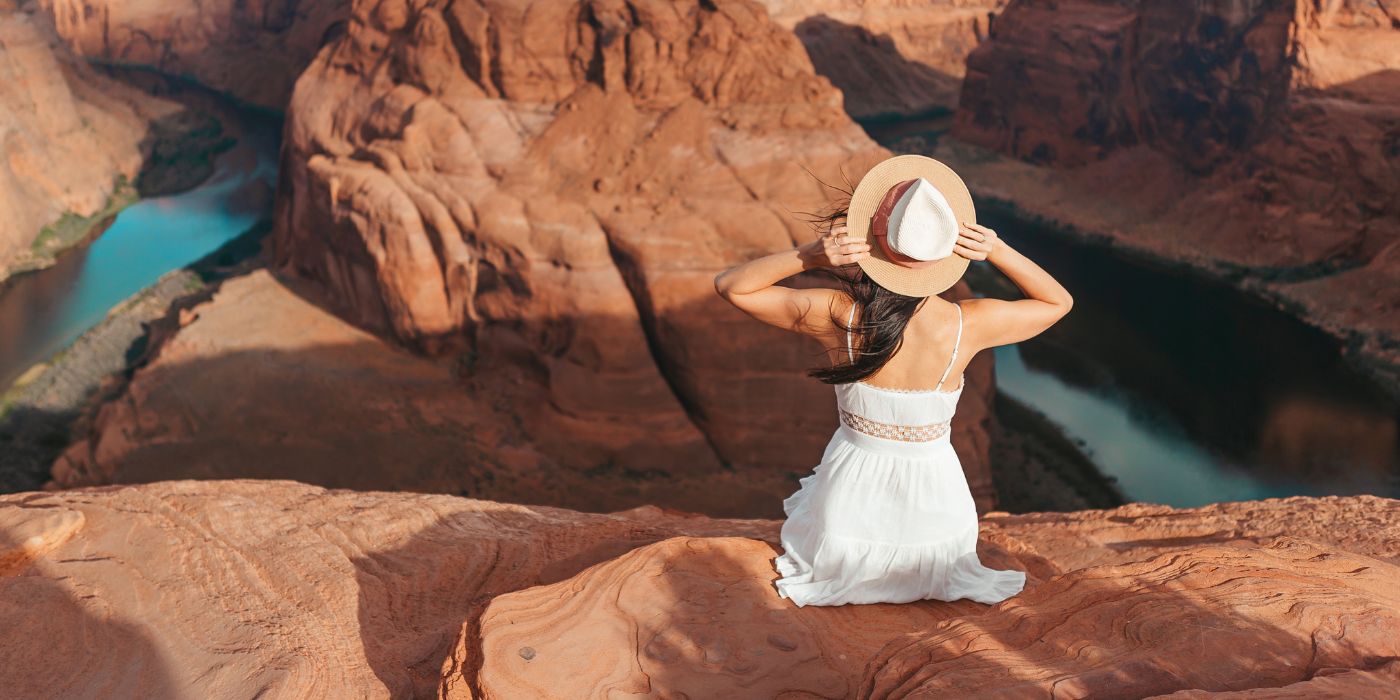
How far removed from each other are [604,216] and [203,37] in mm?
33710

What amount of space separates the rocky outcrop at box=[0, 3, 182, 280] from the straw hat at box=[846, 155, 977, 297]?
2572cm

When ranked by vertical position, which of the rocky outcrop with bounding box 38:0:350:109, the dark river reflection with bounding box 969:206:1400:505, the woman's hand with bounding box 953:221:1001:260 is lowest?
the dark river reflection with bounding box 969:206:1400:505

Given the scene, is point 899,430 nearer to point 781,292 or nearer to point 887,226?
point 781,292

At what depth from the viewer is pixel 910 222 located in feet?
14.0

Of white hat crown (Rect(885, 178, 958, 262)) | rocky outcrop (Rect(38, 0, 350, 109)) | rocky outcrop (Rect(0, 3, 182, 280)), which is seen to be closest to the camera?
white hat crown (Rect(885, 178, 958, 262))

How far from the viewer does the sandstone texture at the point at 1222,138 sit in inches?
971

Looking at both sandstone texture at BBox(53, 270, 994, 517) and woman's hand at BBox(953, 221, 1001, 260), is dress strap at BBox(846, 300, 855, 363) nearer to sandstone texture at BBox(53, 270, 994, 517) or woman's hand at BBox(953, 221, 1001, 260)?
woman's hand at BBox(953, 221, 1001, 260)

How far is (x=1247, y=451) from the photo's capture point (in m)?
18.4

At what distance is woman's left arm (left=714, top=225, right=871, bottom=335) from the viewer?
4.67 m

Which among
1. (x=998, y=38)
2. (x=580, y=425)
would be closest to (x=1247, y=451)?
(x=580, y=425)

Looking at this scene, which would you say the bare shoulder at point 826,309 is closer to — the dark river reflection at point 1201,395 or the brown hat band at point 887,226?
the brown hat band at point 887,226

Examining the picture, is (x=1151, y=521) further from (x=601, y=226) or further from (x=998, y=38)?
(x=998, y=38)

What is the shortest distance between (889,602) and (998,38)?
37.1 metres

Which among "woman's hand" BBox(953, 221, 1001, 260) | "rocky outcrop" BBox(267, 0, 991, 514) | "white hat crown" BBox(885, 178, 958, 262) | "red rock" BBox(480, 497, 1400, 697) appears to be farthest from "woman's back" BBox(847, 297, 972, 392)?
"rocky outcrop" BBox(267, 0, 991, 514)
